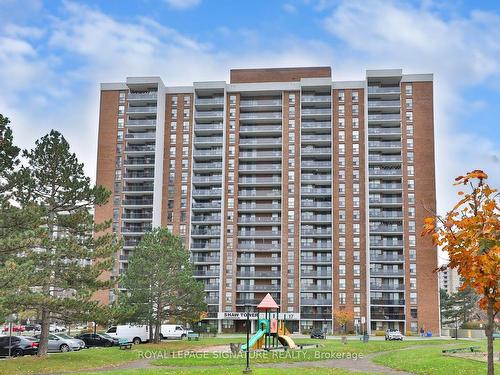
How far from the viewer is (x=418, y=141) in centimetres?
10388

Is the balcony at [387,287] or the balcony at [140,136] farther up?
the balcony at [140,136]

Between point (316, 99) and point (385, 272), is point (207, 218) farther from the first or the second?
point (385, 272)

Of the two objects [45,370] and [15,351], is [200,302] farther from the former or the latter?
[45,370]

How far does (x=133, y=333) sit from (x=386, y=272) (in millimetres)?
53743

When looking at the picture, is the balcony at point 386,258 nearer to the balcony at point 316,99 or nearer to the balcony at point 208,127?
the balcony at point 316,99

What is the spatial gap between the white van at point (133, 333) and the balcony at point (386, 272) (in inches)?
2020

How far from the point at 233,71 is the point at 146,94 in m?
18.1

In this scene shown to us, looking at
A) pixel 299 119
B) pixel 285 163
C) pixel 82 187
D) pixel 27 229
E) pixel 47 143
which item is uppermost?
pixel 299 119

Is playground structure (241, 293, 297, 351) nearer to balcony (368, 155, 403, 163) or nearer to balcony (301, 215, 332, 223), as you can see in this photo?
balcony (301, 215, 332, 223)

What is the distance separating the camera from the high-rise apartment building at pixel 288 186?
3947 inches

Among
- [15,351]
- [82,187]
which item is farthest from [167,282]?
[82,187]

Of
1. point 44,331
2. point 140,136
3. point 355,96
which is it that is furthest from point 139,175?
point 44,331

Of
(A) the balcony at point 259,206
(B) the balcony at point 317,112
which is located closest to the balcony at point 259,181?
(A) the balcony at point 259,206

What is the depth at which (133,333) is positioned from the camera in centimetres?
5850
